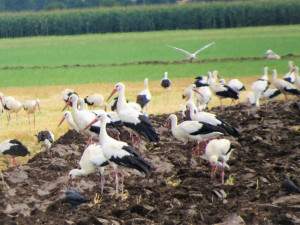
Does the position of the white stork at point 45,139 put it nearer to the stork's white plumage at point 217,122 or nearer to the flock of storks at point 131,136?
the flock of storks at point 131,136

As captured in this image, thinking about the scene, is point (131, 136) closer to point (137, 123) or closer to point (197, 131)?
point (137, 123)

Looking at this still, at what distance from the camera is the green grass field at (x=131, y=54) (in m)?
41.4

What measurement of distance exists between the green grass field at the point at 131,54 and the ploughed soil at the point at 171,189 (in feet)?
70.9

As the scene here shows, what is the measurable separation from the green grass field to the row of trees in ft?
6.93

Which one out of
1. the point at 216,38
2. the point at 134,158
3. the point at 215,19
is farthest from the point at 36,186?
the point at 215,19

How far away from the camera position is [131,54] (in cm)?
5653

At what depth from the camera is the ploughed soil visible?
36.4 feet

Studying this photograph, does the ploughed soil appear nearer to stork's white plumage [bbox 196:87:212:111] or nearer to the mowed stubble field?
the mowed stubble field

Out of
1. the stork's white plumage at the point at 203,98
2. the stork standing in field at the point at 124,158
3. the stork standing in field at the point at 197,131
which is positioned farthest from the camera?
the stork's white plumage at the point at 203,98

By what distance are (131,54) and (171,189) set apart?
4383cm

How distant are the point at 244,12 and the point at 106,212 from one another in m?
68.8

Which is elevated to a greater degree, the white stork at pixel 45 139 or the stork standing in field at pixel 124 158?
the stork standing in field at pixel 124 158

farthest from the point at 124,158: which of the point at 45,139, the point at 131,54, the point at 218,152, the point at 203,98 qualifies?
the point at 131,54

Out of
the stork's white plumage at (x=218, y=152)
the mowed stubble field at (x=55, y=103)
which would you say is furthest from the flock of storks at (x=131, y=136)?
the mowed stubble field at (x=55, y=103)
